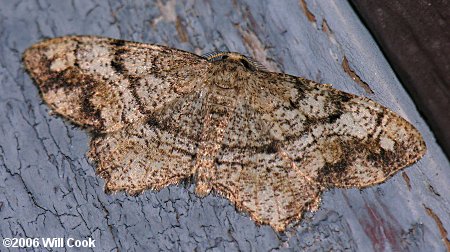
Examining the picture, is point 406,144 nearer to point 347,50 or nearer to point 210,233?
point 347,50

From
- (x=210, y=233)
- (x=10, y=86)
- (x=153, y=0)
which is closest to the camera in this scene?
(x=210, y=233)

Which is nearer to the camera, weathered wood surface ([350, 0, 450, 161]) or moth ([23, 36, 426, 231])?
moth ([23, 36, 426, 231])

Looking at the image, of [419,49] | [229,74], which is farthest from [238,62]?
[419,49]

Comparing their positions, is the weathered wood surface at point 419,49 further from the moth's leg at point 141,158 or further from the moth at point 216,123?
the moth's leg at point 141,158

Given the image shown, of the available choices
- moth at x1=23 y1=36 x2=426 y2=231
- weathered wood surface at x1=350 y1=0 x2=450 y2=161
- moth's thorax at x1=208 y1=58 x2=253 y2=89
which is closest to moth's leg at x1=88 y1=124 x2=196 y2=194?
moth at x1=23 y1=36 x2=426 y2=231

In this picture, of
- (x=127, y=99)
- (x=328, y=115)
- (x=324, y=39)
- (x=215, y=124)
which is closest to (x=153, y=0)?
(x=127, y=99)

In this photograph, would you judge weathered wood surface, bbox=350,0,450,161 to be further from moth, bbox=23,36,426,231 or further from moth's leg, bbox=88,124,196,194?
moth's leg, bbox=88,124,196,194

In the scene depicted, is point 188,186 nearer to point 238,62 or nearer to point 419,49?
point 238,62
